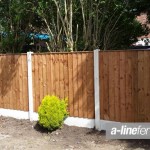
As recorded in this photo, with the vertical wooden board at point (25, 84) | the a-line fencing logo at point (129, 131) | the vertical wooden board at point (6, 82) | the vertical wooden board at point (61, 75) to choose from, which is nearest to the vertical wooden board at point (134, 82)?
the a-line fencing logo at point (129, 131)

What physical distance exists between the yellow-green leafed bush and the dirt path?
→ 0.24 metres

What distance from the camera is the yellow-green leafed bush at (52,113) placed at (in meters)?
8.75

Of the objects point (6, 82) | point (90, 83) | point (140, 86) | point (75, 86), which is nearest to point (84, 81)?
point (90, 83)

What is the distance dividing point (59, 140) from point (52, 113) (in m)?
0.71

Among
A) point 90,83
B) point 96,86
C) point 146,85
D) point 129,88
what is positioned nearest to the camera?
point 146,85

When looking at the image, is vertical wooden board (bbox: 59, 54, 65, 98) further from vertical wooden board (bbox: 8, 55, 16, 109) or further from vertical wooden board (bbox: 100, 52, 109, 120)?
vertical wooden board (bbox: 8, 55, 16, 109)

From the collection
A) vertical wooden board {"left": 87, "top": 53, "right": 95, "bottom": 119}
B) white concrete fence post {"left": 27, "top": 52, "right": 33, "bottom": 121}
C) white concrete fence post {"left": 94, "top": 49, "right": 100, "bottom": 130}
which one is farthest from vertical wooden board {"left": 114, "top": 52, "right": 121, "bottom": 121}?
white concrete fence post {"left": 27, "top": 52, "right": 33, "bottom": 121}

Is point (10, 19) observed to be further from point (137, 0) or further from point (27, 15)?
point (137, 0)

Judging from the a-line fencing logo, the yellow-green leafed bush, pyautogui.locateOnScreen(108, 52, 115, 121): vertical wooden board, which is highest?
pyautogui.locateOnScreen(108, 52, 115, 121): vertical wooden board

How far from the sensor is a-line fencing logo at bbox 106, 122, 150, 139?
25.7 ft

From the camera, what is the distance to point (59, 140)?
8.38 meters

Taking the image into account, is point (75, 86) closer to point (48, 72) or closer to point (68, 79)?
point (68, 79)

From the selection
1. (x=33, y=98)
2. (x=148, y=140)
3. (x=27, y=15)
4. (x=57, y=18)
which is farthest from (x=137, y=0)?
(x=148, y=140)

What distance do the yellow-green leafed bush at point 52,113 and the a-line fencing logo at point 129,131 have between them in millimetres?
1247
